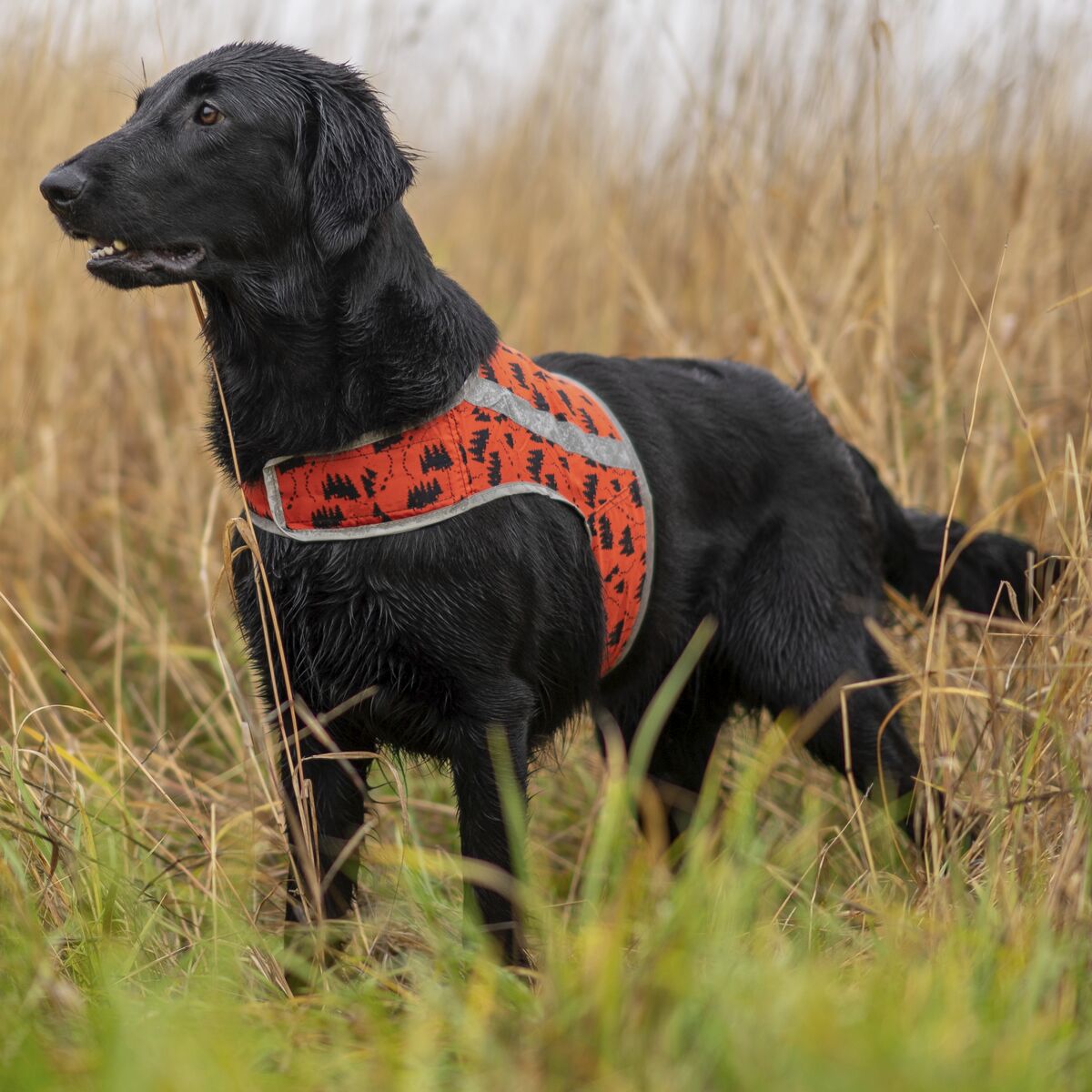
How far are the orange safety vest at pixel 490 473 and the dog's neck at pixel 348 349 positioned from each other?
3cm

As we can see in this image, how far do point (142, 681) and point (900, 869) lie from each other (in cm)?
212

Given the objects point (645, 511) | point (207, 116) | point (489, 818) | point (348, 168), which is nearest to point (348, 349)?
point (348, 168)

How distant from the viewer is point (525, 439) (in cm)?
215

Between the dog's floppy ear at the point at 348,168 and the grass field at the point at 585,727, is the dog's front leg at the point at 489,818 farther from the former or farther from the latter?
the dog's floppy ear at the point at 348,168

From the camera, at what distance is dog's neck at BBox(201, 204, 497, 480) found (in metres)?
2.04

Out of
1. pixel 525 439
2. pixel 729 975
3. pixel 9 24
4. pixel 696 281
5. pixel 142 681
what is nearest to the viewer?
pixel 729 975

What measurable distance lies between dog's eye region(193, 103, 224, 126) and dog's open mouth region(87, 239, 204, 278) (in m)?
0.20

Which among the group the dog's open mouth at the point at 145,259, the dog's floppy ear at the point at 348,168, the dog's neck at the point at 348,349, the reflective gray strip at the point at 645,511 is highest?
the dog's floppy ear at the point at 348,168

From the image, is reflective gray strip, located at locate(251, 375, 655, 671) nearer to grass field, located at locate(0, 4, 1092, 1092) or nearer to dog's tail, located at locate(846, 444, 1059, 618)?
grass field, located at locate(0, 4, 1092, 1092)

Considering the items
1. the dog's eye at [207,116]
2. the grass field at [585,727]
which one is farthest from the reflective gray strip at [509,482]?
the dog's eye at [207,116]


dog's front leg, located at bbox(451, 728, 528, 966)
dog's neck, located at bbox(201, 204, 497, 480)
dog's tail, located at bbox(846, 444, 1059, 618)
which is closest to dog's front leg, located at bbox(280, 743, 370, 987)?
dog's front leg, located at bbox(451, 728, 528, 966)

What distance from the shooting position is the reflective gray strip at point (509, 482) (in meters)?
2.02

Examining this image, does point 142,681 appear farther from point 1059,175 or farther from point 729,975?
point 1059,175

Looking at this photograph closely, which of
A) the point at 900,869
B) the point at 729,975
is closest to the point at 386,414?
the point at 729,975
